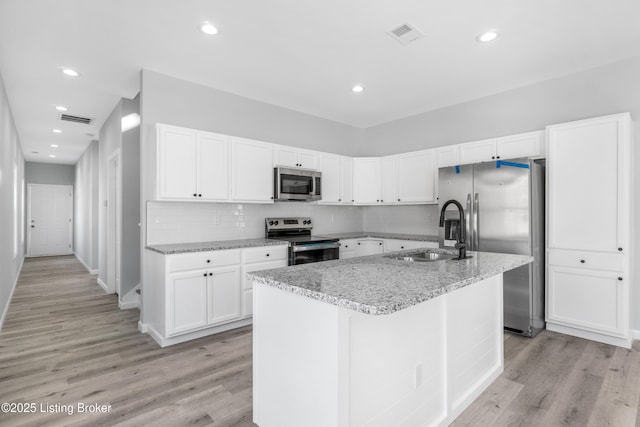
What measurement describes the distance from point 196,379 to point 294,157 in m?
2.84

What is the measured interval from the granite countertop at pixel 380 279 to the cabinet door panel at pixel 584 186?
1.38 metres

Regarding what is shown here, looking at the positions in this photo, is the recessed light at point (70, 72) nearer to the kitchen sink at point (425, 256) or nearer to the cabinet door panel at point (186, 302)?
A: the cabinet door panel at point (186, 302)

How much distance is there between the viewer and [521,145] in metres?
3.77

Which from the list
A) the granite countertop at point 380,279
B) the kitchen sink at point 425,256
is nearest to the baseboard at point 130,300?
the granite countertop at point 380,279

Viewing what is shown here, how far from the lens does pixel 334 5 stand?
246cm

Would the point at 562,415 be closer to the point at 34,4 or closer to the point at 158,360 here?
the point at 158,360

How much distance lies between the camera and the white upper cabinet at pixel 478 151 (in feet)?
13.1

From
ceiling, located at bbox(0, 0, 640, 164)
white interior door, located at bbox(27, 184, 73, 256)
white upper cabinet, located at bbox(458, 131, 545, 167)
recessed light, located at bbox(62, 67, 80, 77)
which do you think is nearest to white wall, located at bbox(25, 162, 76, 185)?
white interior door, located at bbox(27, 184, 73, 256)

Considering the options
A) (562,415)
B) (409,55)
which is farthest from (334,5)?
(562,415)

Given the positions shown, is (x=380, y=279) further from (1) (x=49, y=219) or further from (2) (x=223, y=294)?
(1) (x=49, y=219)

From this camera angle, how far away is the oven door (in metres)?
3.94

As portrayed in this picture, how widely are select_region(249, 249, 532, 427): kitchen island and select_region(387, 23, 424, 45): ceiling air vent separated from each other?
1.94 m

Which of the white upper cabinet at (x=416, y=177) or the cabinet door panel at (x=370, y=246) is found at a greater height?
the white upper cabinet at (x=416, y=177)

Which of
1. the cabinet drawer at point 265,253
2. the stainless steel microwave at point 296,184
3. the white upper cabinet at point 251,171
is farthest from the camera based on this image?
the stainless steel microwave at point 296,184
